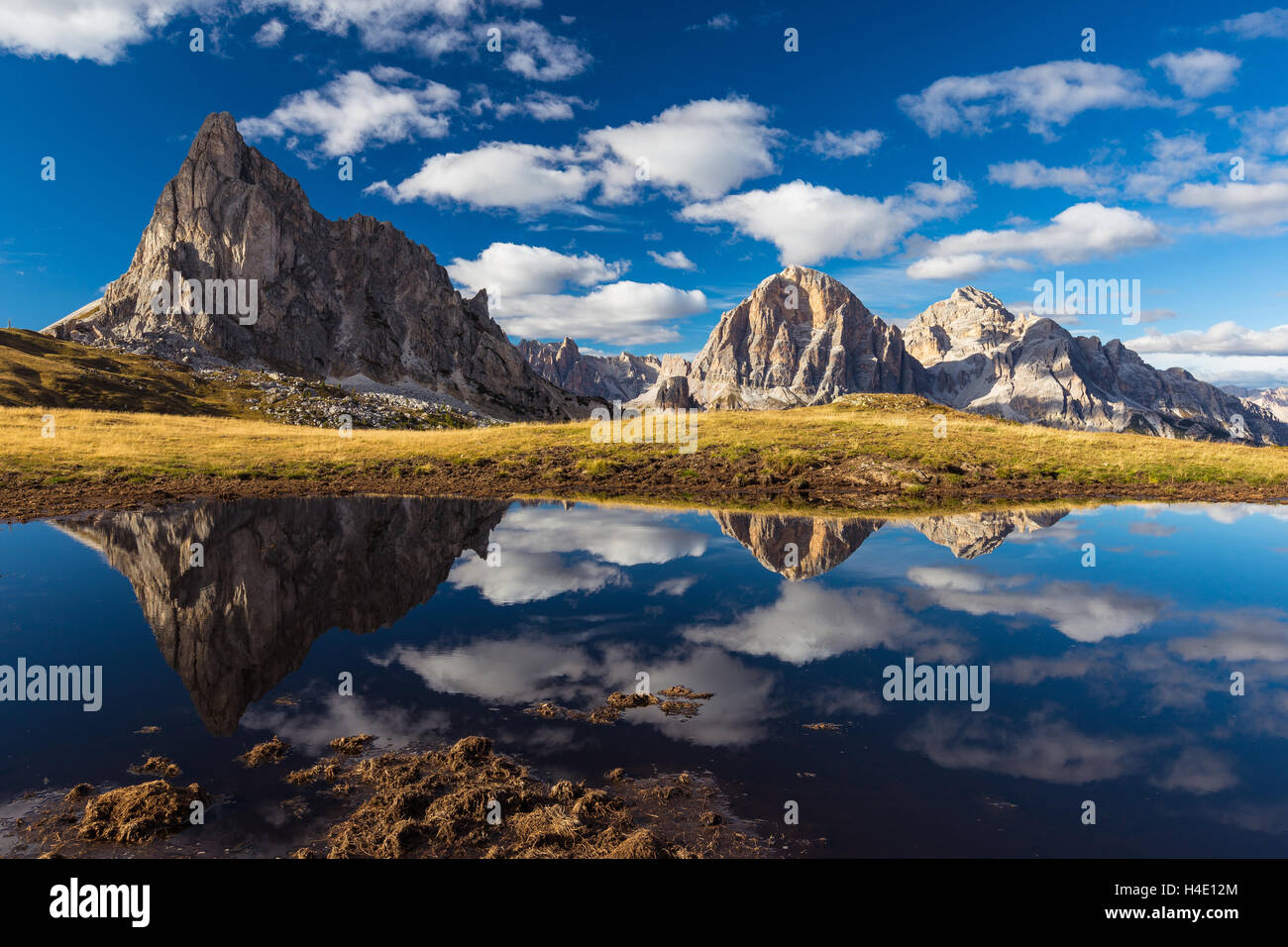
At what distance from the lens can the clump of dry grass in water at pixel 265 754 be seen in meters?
9.17

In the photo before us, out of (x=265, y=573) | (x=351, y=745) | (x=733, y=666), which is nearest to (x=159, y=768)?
(x=351, y=745)

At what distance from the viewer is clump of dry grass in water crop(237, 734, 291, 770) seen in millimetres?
9172

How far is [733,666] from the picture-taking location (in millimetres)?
12969

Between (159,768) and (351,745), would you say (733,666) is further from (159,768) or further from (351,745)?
(159,768)

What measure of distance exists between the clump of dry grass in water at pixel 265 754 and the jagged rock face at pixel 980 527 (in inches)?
837

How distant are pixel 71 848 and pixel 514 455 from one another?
40.8m

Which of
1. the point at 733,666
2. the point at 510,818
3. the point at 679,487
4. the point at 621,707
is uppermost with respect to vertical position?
the point at 679,487

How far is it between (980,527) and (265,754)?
27.8 meters

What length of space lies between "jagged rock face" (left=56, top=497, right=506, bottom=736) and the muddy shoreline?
15.6 ft

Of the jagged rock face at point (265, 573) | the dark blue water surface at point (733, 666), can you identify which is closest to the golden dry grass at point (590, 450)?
the jagged rock face at point (265, 573)

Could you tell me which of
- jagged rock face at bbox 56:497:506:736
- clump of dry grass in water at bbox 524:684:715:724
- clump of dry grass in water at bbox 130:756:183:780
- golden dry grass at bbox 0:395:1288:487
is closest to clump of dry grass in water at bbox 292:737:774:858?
clump of dry grass in water at bbox 524:684:715:724

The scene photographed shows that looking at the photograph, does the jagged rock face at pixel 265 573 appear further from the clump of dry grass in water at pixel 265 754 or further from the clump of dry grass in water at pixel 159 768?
the clump of dry grass in water at pixel 265 754
